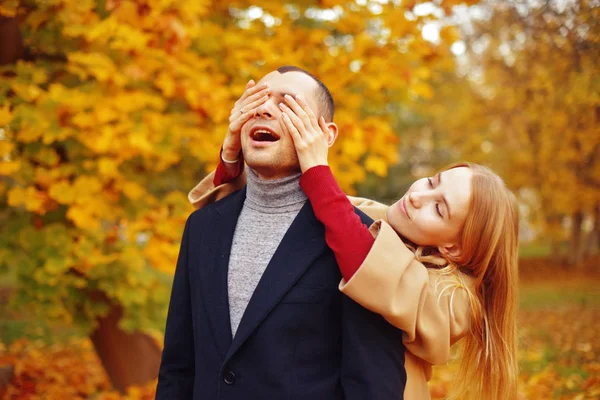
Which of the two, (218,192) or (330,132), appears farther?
(218,192)

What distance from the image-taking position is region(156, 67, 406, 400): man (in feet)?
5.61

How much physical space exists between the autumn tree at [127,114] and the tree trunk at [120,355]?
24.4 inches

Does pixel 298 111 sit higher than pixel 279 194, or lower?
higher

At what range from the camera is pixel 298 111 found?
179 centimetres

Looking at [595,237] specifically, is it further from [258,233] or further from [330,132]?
[258,233]

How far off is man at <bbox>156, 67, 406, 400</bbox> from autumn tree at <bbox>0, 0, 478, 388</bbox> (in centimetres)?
158

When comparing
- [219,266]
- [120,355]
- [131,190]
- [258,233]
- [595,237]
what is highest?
[131,190]

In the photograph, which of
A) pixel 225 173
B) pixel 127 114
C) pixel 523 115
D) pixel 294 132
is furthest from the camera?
pixel 523 115

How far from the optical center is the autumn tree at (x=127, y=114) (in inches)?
132

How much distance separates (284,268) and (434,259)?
21.5 inches

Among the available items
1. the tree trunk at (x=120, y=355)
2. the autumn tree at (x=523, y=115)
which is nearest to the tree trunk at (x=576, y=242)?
the autumn tree at (x=523, y=115)

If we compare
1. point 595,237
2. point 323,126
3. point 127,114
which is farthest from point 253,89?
point 595,237

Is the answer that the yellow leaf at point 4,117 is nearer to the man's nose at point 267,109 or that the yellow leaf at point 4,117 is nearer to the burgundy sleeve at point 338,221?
the man's nose at point 267,109

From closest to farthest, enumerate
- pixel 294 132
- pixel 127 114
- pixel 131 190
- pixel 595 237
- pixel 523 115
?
pixel 294 132 < pixel 127 114 < pixel 131 190 < pixel 523 115 < pixel 595 237
